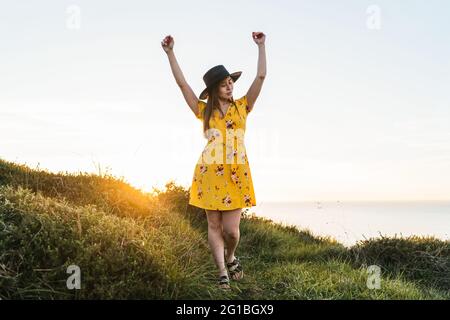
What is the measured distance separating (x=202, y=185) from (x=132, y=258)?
1.25 meters

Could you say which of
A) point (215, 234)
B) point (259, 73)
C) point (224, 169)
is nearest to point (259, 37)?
point (259, 73)

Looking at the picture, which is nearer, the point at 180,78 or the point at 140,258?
the point at 140,258

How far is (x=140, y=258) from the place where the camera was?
538 centimetres

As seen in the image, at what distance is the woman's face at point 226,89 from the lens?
6191mm

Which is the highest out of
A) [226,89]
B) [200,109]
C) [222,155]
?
[226,89]

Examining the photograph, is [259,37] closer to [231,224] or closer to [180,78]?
[180,78]

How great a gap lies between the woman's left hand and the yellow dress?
91cm

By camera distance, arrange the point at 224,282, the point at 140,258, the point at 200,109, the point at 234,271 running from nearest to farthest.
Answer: the point at 140,258, the point at 224,282, the point at 200,109, the point at 234,271

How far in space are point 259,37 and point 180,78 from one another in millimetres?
1143

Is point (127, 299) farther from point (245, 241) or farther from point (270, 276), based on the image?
point (245, 241)

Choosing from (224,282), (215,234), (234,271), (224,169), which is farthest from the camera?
(234,271)

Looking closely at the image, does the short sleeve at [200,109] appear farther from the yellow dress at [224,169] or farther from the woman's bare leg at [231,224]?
the woman's bare leg at [231,224]

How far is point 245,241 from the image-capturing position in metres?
9.80

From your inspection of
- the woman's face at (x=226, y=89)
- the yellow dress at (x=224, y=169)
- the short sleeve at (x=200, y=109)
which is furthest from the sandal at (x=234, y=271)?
the woman's face at (x=226, y=89)
